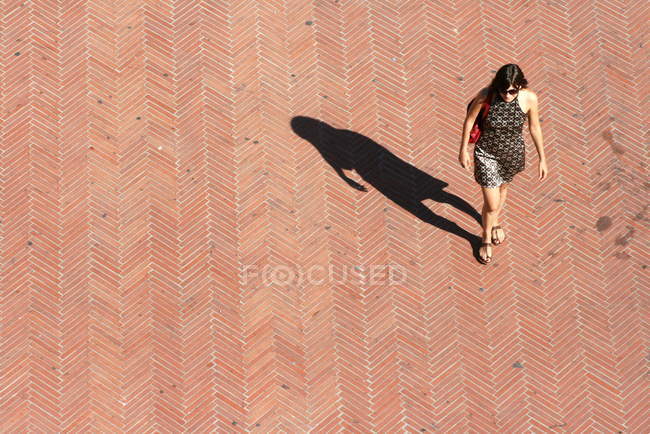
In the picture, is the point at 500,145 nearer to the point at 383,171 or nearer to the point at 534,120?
the point at 534,120

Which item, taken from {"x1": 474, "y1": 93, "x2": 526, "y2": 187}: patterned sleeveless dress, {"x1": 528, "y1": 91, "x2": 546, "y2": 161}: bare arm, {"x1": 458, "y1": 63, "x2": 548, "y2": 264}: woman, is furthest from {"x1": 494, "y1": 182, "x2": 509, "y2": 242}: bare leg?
{"x1": 528, "y1": 91, "x2": 546, "y2": 161}: bare arm

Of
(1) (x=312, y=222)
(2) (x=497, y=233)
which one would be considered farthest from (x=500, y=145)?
(1) (x=312, y=222)

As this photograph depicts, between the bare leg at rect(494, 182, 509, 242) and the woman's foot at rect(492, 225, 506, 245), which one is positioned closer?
the bare leg at rect(494, 182, 509, 242)

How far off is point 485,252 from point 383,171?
1.22 m

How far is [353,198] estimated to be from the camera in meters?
10.1

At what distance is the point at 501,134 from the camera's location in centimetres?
879

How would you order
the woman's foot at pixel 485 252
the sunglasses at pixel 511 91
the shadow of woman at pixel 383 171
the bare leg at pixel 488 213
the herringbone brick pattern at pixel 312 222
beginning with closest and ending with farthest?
the sunglasses at pixel 511 91 < the bare leg at pixel 488 213 < the herringbone brick pattern at pixel 312 222 < the woman's foot at pixel 485 252 < the shadow of woman at pixel 383 171

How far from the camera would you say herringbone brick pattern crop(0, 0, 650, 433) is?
939 cm

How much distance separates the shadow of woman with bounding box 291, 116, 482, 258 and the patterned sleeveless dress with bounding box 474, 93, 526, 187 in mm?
937

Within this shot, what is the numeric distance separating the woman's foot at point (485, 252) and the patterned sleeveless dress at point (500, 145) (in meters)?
0.76

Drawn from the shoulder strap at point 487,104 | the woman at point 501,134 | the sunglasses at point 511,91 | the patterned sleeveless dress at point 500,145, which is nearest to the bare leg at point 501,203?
Answer: the woman at point 501,134

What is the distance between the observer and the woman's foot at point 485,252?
385 inches

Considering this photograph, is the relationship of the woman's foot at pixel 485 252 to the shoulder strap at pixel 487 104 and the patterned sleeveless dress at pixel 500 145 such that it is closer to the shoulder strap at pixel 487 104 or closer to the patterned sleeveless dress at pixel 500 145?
the patterned sleeveless dress at pixel 500 145

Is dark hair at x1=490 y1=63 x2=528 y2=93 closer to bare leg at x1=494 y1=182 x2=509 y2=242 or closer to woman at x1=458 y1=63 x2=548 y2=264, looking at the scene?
woman at x1=458 y1=63 x2=548 y2=264
